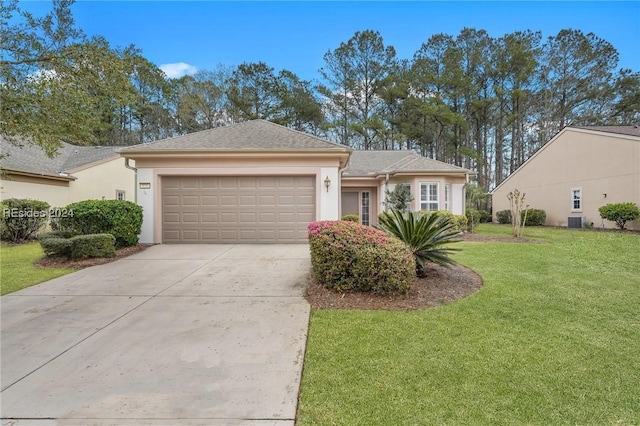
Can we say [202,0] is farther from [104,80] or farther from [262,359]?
[262,359]

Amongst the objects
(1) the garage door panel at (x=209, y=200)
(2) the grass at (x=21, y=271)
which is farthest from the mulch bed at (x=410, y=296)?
(1) the garage door panel at (x=209, y=200)

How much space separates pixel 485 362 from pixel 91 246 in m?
8.59

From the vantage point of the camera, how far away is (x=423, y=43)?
27.6m

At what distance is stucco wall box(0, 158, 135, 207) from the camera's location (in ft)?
39.3

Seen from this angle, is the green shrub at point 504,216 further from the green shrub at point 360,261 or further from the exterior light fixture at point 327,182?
the green shrub at point 360,261

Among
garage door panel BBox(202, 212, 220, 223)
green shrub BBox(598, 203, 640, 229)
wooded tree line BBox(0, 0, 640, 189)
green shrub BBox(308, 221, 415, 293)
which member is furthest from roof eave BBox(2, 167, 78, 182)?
green shrub BBox(598, 203, 640, 229)

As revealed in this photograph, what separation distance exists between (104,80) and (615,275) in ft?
32.5

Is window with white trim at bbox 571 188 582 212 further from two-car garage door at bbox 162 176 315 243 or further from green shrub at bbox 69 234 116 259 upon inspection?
green shrub at bbox 69 234 116 259

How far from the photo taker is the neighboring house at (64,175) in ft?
38.7

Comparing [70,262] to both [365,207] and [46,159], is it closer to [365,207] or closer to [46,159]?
[46,159]

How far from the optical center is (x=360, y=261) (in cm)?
481

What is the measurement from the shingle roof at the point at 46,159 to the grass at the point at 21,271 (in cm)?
310

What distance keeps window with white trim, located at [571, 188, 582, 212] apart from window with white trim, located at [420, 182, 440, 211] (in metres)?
9.05

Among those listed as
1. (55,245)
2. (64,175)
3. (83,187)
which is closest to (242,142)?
(55,245)
